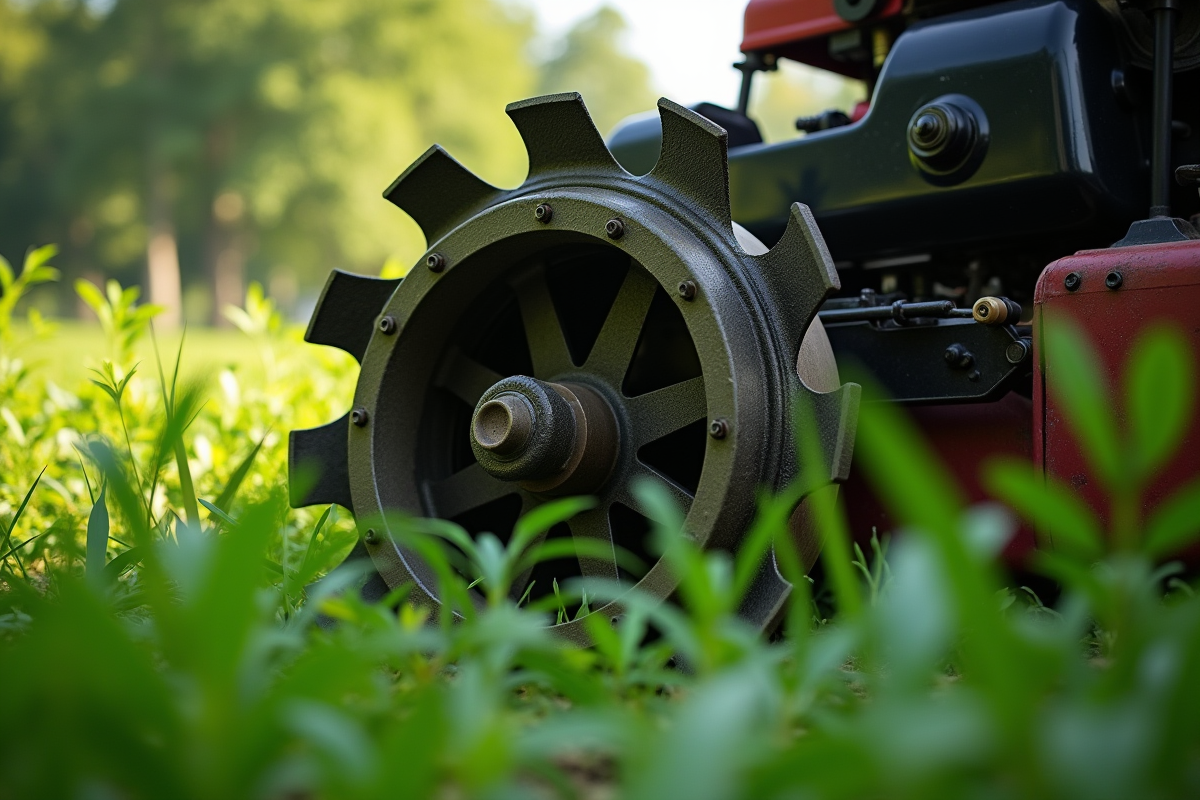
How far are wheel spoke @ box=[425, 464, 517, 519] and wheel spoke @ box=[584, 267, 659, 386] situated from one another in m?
0.26

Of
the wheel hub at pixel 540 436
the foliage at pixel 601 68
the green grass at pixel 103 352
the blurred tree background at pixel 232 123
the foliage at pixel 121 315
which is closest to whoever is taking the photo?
the wheel hub at pixel 540 436

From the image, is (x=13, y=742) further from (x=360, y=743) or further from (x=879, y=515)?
(x=879, y=515)

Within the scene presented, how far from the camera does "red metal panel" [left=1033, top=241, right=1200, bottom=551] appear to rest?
4.62 ft

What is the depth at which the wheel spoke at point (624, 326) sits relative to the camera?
168 cm

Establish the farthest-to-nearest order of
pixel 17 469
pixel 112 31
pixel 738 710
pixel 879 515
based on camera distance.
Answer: pixel 112 31 < pixel 17 469 < pixel 879 515 < pixel 738 710

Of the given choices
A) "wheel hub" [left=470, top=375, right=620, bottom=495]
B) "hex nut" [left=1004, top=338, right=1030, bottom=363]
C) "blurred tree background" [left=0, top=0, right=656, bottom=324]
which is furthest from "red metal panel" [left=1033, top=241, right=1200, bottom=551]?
"blurred tree background" [left=0, top=0, right=656, bottom=324]

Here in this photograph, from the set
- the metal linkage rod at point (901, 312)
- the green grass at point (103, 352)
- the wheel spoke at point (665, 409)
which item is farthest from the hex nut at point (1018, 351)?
the green grass at point (103, 352)

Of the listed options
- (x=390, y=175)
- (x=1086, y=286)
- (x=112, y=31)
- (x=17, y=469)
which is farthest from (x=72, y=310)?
(x=1086, y=286)

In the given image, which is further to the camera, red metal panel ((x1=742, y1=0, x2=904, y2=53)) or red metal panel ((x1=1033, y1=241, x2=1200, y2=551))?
red metal panel ((x1=742, y1=0, x2=904, y2=53))

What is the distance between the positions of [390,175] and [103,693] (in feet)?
76.4

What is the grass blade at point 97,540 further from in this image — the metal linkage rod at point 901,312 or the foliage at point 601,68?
the foliage at point 601,68

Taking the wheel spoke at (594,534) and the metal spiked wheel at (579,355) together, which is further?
the wheel spoke at (594,534)

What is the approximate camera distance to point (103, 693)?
70 centimetres

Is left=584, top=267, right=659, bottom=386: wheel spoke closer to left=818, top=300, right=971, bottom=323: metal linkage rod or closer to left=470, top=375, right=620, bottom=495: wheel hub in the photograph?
left=470, top=375, right=620, bottom=495: wheel hub
